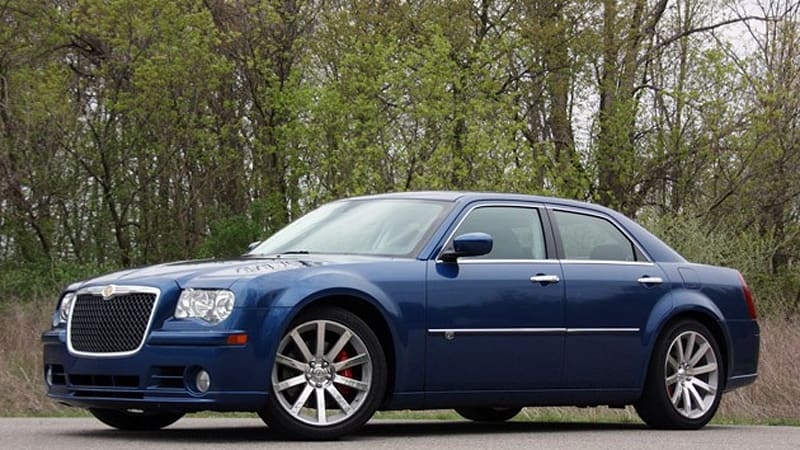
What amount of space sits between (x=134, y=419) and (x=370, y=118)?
3200 centimetres

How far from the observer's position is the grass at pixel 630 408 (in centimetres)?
1326

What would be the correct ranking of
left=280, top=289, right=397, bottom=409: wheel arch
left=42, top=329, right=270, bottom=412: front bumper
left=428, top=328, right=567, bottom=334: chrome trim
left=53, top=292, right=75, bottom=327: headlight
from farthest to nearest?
left=428, top=328, right=567, bottom=334: chrome trim → left=53, top=292, right=75, bottom=327: headlight → left=280, top=289, right=397, bottom=409: wheel arch → left=42, top=329, right=270, bottom=412: front bumper

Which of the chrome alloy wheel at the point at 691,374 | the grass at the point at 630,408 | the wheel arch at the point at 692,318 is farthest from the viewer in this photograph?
the grass at the point at 630,408

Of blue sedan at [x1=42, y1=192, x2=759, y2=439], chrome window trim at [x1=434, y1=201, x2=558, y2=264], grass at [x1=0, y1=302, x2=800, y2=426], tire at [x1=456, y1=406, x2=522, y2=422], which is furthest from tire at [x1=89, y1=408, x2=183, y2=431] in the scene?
grass at [x1=0, y1=302, x2=800, y2=426]

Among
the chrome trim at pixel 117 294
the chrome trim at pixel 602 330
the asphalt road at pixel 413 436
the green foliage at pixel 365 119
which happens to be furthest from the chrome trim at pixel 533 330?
the green foliage at pixel 365 119

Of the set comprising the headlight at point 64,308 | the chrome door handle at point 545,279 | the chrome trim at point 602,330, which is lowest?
the chrome trim at point 602,330

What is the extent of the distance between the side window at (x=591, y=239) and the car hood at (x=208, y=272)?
84.0 inches

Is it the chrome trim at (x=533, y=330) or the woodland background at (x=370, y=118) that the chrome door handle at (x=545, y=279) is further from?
the woodland background at (x=370, y=118)

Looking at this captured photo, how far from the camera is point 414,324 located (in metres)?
9.67

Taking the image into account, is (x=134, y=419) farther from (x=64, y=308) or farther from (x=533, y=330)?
(x=533, y=330)

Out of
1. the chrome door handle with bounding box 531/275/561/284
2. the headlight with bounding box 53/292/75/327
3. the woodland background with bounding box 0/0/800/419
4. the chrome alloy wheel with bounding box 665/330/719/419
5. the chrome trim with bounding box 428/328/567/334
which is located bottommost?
the chrome alloy wheel with bounding box 665/330/719/419

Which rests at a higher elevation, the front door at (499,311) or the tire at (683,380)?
the front door at (499,311)

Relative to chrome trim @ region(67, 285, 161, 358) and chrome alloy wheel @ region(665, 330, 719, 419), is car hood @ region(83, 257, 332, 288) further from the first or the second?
chrome alloy wheel @ region(665, 330, 719, 419)

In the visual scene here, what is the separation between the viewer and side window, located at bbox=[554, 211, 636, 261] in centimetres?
1099
